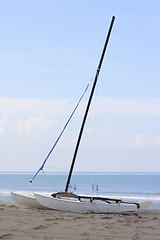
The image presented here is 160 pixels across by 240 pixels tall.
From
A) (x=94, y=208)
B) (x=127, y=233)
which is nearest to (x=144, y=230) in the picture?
(x=127, y=233)

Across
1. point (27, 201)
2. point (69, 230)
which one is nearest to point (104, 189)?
point (27, 201)

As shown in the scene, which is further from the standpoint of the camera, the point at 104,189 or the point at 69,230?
the point at 104,189

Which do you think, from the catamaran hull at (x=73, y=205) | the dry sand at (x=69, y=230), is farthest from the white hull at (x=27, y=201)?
the dry sand at (x=69, y=230)

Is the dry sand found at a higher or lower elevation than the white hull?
higher

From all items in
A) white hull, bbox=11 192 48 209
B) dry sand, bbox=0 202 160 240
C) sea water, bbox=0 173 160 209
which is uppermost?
dry sand, bbox=0 202 160 240

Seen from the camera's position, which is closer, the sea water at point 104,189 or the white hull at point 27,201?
the white hull at point 27,201

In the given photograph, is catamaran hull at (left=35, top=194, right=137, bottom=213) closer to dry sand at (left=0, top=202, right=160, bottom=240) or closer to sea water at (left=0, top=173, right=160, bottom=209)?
sea water at (left=0, top=173, right=160, bottom=209)

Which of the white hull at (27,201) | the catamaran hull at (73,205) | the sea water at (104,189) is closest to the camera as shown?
the catamaran hull at (73,205)

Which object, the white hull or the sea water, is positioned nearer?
the white hull

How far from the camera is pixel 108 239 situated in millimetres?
8711

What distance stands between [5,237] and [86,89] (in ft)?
48.4

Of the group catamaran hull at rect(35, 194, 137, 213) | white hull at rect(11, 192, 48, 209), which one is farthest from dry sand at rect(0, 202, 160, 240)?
white hull at rect(11, 192, 48, 209)

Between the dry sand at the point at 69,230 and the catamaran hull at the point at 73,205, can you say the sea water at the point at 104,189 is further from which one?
the dry sand at the point at 69,230

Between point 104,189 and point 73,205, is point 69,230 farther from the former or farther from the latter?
point 104,189
